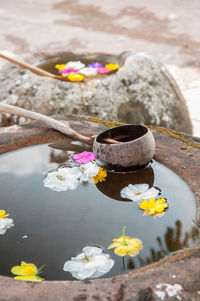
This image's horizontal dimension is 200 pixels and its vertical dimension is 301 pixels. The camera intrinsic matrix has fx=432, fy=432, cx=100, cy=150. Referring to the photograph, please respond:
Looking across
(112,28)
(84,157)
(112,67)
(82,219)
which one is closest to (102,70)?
(112,67)

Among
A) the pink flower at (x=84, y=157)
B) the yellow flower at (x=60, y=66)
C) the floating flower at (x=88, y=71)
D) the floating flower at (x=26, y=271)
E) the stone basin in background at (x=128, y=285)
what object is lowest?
the floating flower at (x=26, y=271)

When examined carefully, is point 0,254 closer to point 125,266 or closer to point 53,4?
point 125,266

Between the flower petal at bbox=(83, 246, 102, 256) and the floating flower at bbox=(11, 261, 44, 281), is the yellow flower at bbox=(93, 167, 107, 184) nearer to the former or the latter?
the flower petal at bbox=(83, 246, 102, 256)

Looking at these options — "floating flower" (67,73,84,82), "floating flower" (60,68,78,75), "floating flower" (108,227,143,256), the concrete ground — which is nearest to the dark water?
"floating flower" (108,227,143,256)

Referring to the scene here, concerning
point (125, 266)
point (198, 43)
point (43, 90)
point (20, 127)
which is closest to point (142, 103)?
point (43, 90)

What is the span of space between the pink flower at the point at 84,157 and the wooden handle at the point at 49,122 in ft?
0.26

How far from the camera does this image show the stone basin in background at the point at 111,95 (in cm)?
299

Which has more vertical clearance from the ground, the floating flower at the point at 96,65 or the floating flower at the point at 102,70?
the floating flower at the point at 96,65

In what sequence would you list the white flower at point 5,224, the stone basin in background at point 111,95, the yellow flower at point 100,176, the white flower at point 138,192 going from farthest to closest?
the stone basin in background at point 111,95
the yellow flower at point 100,176
the white flower at point 138,192
the white flower at point 5,224

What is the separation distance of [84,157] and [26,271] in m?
0.67

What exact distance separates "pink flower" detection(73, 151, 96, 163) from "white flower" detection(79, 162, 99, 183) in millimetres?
42

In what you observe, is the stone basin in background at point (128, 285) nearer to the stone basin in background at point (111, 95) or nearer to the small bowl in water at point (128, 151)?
the small bowl in water at point (128, 151)

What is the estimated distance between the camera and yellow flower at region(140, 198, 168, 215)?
1440mm

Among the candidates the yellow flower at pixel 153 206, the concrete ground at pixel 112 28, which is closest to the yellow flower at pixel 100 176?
the yellow flower at pixel 153 206
